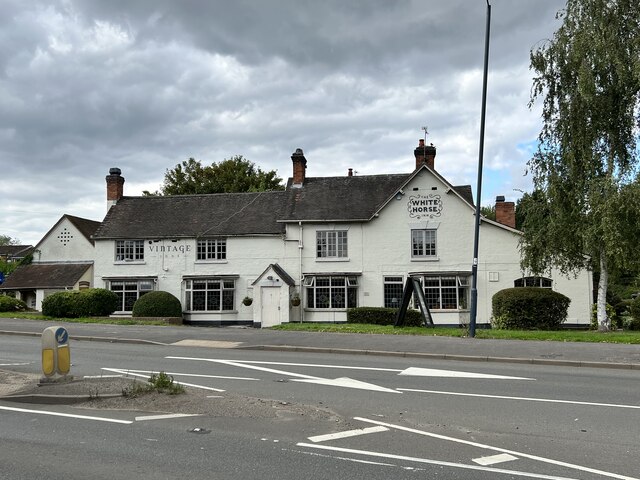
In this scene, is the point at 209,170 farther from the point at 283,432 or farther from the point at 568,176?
the point at 283,432

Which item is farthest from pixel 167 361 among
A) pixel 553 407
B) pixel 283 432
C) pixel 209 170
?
pixel 209 170

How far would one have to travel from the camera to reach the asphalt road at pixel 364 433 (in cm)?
581

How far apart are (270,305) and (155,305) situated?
645 centimetres

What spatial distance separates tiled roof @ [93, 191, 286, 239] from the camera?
34.8 metres

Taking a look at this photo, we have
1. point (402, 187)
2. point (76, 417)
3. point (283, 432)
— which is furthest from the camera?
point (402, 187)

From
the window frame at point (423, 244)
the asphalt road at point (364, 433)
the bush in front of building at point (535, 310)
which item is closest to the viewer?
the asphalt road at point (364, 433)

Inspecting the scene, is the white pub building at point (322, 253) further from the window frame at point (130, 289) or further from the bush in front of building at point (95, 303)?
the bush in front of building at point (95, 303)

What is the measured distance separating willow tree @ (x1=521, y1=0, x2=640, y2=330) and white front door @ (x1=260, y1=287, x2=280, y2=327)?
1428 cm

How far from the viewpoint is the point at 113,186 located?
3878cm

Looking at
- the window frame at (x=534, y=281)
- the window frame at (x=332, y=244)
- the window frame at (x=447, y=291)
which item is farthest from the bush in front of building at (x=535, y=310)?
the window frame at (x=332, y=244)

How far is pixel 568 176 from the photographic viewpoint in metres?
22.9

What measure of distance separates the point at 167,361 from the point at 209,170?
132 ft

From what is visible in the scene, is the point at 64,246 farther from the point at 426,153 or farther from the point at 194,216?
the point at 426,153

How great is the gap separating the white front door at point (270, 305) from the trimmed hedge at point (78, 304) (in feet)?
28.0
